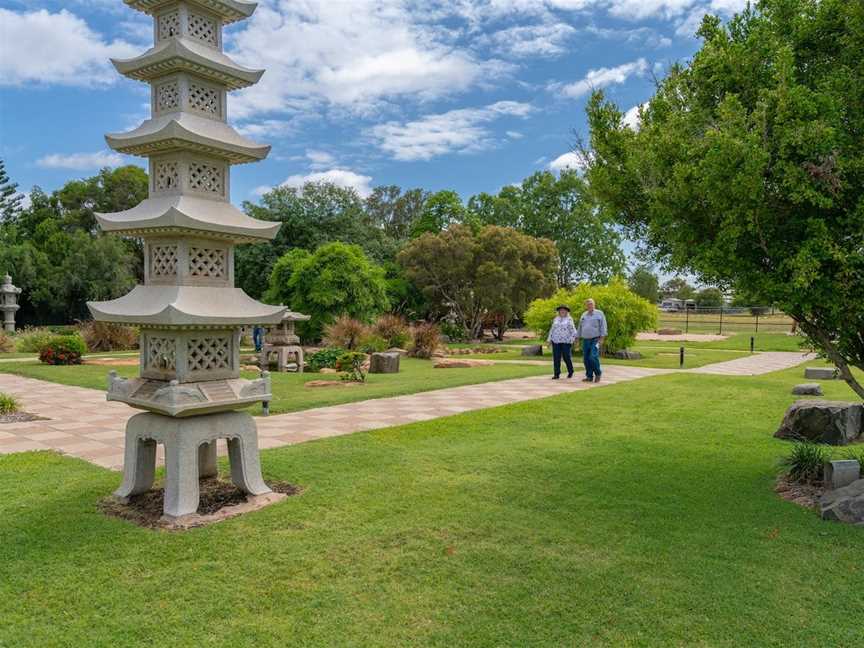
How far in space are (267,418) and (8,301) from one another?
27.3m

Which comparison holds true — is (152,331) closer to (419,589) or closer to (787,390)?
(419,589)

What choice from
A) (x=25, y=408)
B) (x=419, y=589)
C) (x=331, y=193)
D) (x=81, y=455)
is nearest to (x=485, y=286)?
(x=331, y=193)

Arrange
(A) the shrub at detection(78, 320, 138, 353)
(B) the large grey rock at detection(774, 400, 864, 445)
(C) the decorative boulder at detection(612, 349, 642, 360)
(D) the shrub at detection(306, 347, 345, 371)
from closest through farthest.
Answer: (B) the large grey rock at detection(774, 400, 864, 445)
(D) the shrub at detection(306, 347, 345, 371)
(C) the decorative boulder at detection(612, 349, 642, 360)
(A) the shrub at detection(78, 320, 138, 353)

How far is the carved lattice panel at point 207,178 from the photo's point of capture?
504 centimetres

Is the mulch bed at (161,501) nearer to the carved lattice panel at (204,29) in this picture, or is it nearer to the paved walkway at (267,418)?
the paved walkway at (267,418)

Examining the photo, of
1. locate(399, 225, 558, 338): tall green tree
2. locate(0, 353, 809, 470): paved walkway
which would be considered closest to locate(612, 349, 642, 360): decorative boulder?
locate(0, 353, 809, 470): paved walkway

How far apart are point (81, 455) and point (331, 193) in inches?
1266

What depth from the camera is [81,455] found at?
656cm

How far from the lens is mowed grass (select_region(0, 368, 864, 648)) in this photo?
307 cm

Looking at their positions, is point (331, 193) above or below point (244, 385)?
above

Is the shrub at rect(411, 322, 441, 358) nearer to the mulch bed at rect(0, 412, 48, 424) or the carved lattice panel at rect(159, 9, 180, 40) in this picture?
the mulch bed at rect(0, 412, 48, 424)

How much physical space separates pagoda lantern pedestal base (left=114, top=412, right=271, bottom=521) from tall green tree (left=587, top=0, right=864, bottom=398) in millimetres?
3991

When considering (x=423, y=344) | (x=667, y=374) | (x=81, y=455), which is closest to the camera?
(x=81, y=455)

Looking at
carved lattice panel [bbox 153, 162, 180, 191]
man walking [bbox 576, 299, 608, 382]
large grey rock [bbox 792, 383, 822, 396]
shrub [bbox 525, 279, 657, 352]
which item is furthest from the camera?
shrub [bbox 525, 279, 657, 352]
